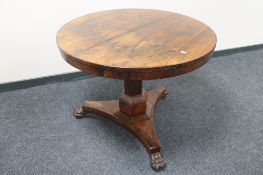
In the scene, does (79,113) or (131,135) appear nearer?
(131,135)

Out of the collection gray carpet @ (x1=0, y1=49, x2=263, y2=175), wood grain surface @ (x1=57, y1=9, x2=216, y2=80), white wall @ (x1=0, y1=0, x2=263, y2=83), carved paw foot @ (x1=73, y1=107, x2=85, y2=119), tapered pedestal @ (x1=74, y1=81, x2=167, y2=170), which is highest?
wood grain surface @ (x1=57, y1=9, x2=216, y2=80)

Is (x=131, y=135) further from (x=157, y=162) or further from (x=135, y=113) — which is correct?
(x=157, y=162)

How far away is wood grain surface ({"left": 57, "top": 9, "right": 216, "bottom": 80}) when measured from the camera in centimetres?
111

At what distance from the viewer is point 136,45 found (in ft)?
4.14

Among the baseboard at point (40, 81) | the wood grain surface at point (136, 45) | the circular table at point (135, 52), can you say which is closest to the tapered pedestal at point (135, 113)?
the circular table at point (135, 52)

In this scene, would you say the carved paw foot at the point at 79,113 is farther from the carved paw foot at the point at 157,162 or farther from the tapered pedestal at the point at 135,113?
the carved paw foot at the point at 157,162

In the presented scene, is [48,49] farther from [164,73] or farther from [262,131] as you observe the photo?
[262,131]

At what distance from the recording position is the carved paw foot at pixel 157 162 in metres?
1.47

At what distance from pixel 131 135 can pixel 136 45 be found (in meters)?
0.65

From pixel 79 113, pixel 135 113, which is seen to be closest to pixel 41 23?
pixel 79 113

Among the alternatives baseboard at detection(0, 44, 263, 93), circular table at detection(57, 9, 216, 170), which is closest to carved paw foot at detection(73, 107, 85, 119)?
circular table at detection(57, 9, 216, 170)

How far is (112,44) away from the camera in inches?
50.1

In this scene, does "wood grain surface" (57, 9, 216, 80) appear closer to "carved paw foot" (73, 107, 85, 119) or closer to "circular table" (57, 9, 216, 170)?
"circular table" (57, 9, 216, 170)

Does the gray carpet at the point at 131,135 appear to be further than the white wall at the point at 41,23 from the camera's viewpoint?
No
